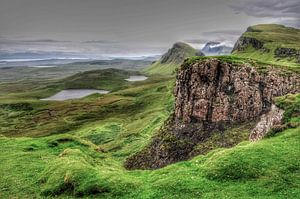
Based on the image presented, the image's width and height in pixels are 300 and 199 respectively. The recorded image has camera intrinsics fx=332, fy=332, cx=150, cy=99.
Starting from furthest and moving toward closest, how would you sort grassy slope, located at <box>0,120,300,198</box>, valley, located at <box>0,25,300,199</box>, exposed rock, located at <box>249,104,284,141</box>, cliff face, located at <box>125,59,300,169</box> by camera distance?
cliff face, located at <box>125,59,300,169</box>
exposed rock, located at <box>249,104,284,141</box>
valley, located at <box>0,25,300,199</box>
grassy slope, located at <box>0,120,300,198</box>

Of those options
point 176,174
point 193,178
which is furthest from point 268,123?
point 193,178

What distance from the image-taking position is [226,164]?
34.5 m

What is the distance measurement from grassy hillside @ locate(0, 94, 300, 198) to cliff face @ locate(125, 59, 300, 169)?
65.7 ft

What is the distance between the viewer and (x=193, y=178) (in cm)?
3369

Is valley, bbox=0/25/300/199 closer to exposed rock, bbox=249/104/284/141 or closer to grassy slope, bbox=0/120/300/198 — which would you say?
grassy slope, bbox=0/120/300/198

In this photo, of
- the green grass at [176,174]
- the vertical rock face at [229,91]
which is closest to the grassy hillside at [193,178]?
the green grass at [176,174]

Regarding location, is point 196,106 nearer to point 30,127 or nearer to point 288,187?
point 288,187

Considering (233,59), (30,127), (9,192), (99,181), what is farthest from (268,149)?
(30,127)

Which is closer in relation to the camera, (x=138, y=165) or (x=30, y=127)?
(x=138, y=165)

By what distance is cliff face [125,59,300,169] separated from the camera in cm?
6681

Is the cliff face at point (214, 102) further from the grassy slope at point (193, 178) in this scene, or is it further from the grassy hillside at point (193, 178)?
the grassy slope at point (193, 178)

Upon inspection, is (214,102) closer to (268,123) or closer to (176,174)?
(268,123)

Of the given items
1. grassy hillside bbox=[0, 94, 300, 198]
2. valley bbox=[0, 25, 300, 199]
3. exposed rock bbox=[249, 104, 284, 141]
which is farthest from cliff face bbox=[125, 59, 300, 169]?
grassy hillside bbox=[0, 94, 300, 198]

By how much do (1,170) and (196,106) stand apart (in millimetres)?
40803
